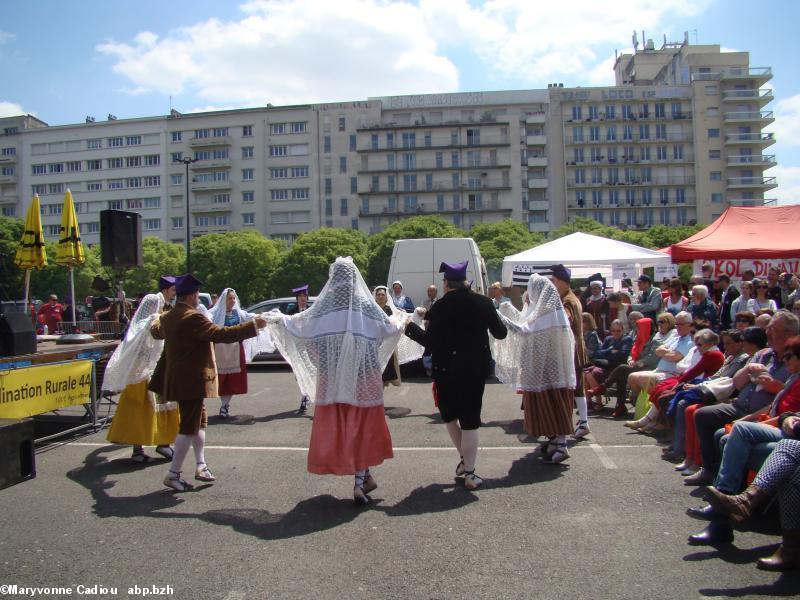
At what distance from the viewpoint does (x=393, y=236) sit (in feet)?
192

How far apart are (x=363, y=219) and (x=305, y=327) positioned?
81.9 meters

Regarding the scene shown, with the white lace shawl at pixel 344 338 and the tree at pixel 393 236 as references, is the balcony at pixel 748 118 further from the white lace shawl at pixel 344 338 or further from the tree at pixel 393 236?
the white lace shawl at pixel 344 338

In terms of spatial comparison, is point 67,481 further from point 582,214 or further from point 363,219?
point 582,214

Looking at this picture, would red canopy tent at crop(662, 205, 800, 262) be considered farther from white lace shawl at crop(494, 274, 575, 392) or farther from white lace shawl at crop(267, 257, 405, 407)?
white lace shawl at crop(267, 257, 405, 407)

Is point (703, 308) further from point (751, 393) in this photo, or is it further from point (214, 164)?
point (214, 164)

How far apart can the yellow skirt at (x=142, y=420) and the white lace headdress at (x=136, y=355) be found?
0.12 m

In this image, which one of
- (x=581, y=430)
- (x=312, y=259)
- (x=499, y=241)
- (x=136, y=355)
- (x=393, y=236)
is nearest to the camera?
(x=136, y=355)

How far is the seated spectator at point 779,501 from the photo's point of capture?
3.92 metres

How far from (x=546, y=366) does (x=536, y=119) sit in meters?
86.5

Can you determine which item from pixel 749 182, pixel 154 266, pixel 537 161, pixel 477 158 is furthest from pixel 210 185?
pixel 749 182

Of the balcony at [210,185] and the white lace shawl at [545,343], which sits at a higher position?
the balcony at [210,185]

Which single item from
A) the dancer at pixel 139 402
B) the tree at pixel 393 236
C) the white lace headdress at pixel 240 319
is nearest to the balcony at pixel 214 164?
the tree at pixel 393 236

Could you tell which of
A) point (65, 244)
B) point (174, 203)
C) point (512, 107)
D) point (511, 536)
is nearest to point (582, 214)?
point (512, 107)

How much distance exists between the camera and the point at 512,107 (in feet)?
294
